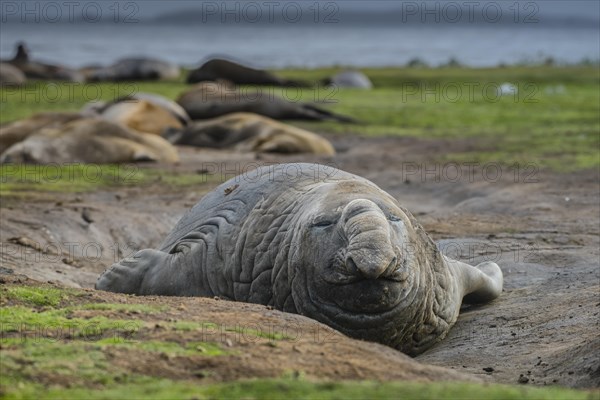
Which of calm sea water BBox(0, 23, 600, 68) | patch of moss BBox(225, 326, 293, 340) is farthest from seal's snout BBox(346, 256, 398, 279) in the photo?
→ calm sea water BBox(0, 23, 600, 68)

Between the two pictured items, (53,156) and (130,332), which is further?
(53,156)

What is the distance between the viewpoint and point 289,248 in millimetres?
7324

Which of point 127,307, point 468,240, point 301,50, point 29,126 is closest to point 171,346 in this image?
point 127,307

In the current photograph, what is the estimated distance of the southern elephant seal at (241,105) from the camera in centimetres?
2348

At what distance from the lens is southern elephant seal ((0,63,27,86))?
32.8 m

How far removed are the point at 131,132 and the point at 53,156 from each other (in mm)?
1405

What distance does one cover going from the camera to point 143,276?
8.28 m

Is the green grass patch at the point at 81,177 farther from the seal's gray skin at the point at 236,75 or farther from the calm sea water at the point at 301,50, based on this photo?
the calm sea water at the point at 301,50

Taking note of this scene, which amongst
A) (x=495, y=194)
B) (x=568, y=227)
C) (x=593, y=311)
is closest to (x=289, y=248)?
(x=593, y=311)

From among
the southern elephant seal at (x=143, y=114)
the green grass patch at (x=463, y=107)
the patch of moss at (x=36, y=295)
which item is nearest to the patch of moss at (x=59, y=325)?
the patch of moss at (x=36, y=295)

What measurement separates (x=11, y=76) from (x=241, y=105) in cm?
1263

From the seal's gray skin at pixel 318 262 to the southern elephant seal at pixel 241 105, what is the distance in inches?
574

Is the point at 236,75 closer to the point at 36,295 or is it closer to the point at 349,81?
the point at 349,81

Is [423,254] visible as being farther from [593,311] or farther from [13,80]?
[13,80]
